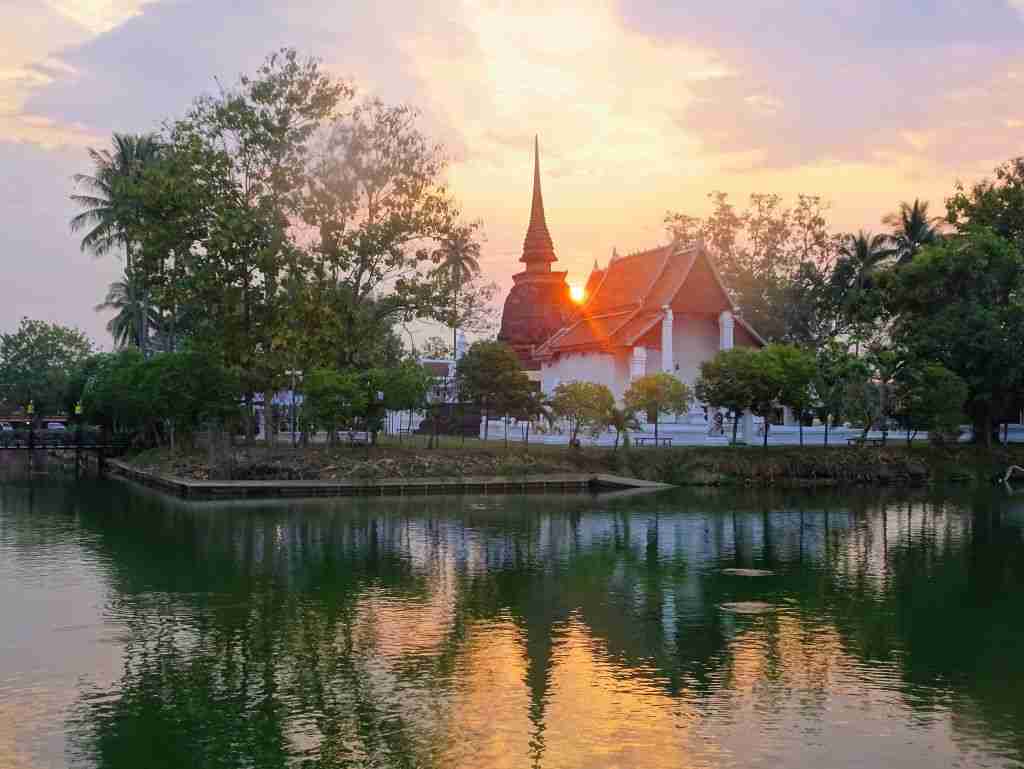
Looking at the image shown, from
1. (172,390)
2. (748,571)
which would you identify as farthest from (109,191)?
(748,571)

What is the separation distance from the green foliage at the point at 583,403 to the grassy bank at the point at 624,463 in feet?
4.06

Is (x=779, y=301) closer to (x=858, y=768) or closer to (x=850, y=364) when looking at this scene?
(x=850, y=364)

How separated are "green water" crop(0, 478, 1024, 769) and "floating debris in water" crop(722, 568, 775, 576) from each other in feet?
1.39

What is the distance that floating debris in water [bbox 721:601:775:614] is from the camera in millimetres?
14570

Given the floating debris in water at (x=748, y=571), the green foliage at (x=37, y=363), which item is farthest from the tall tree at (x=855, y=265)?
the green foliage at (x=37, y=363)

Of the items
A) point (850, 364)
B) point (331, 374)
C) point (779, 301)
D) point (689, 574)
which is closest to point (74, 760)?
point (689, 574)

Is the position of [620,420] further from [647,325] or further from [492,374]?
[647,325]

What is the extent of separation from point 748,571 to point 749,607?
3.35 metres

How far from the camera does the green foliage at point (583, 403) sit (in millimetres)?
38531

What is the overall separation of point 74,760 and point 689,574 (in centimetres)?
1122

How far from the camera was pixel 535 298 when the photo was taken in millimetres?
59750

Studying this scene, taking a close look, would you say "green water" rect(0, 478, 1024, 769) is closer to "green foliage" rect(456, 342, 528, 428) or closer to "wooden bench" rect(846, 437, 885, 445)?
"green foliage" rect(456, 342, 528, 428)

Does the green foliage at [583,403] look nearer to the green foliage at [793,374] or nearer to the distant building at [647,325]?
the distant building at [647,325]

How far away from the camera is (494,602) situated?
1520cm
